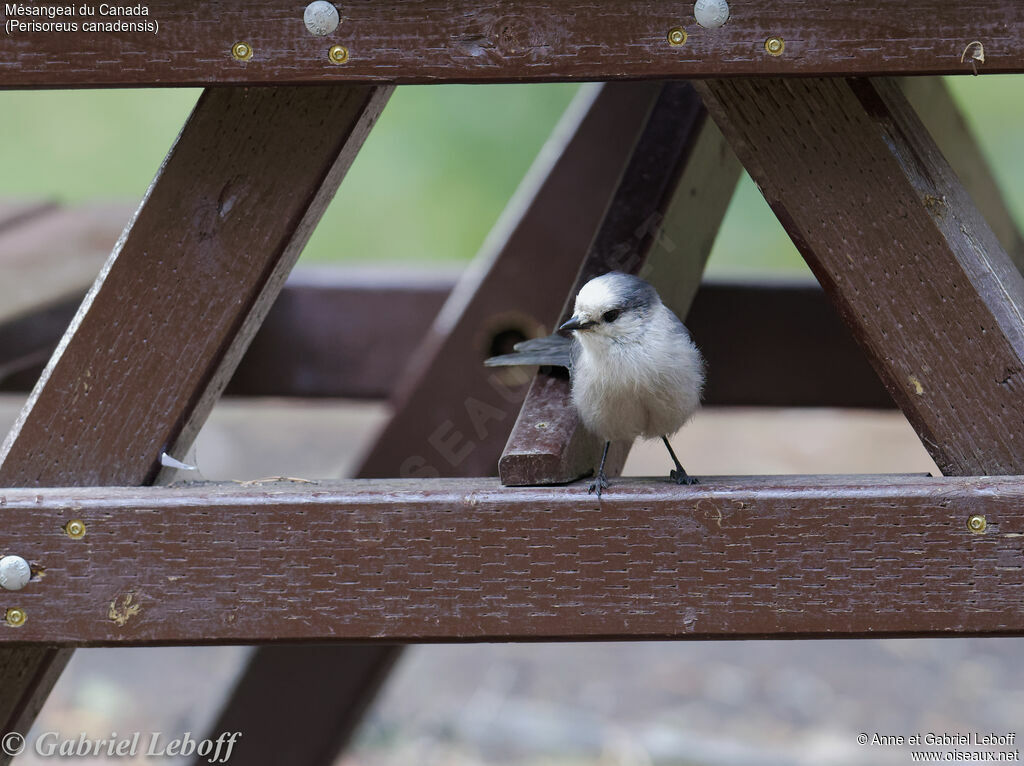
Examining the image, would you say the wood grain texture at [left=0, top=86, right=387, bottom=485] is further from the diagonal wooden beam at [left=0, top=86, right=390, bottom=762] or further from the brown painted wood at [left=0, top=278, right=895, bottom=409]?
the brown painted wood at [left=0, top=278, right=895, bottom=409]

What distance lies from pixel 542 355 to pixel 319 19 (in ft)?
2.67

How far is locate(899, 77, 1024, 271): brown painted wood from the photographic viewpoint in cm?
258

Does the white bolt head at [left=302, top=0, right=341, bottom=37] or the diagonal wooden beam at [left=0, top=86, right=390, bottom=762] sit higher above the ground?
the white bolt head at [left=302, top=0, right=341, bottom=37]

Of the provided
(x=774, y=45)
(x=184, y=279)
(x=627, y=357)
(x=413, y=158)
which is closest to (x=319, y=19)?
(x=184, y=279)

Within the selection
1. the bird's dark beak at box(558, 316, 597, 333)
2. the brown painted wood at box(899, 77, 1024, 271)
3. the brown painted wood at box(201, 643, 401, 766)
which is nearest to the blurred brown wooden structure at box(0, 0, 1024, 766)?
the bird's dark beak at box(558, 316, 597, 333)

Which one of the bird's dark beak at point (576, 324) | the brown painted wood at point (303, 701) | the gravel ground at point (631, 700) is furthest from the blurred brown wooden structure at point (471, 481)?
the gravel ground at point (631, 700)

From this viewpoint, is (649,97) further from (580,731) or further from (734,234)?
(734,234)

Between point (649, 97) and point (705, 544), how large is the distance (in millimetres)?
1656

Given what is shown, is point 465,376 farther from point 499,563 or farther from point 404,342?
point 499,563

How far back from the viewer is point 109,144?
9.13m

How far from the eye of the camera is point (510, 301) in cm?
301

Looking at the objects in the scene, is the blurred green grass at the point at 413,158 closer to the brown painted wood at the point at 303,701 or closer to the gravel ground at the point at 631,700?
the gravel ground at the point at 631,700

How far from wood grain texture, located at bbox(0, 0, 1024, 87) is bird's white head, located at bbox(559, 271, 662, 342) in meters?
0.58

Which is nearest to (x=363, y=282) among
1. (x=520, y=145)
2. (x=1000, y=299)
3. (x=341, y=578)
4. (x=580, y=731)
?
(x=341, y=578)
